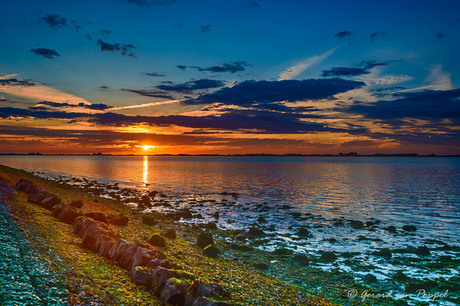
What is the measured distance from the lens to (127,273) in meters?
11.9

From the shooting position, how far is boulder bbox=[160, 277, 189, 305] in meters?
9.88

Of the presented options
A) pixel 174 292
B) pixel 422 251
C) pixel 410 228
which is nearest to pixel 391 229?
pixel 410 228

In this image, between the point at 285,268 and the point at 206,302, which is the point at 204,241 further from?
the point at 206,302

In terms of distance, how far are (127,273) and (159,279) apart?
2.18m

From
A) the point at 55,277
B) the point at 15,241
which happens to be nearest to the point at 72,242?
the point at 15,241

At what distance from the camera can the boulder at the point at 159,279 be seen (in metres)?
10.5

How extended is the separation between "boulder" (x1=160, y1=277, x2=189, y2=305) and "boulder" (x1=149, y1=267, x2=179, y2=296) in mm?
305

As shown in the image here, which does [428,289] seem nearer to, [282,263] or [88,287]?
[282,263]

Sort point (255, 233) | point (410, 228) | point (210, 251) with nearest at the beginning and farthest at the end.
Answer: point (210, 251)
point (255, 233)
point (410, 228)

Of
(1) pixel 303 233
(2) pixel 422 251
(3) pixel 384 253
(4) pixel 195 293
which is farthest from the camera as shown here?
(1) pixel 303 233

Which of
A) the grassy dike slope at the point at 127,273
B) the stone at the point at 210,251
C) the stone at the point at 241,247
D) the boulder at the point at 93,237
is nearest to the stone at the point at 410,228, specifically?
the stone at the point at 241,247

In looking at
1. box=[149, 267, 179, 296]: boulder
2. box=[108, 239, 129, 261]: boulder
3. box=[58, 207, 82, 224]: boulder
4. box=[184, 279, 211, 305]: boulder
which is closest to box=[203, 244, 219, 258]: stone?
box=[108, 239, 129, 261]: boulder

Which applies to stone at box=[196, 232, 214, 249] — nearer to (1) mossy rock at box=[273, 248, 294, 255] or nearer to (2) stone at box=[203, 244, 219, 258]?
(2) stone at box=[203, 244, 219, 258]

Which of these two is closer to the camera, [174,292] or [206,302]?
[206,302]
